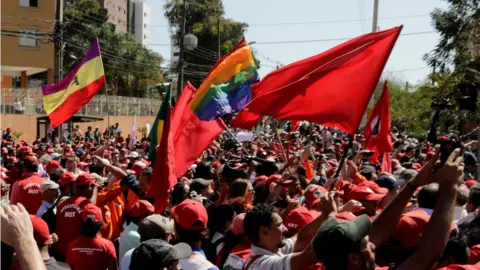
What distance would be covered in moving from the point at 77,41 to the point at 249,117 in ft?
157

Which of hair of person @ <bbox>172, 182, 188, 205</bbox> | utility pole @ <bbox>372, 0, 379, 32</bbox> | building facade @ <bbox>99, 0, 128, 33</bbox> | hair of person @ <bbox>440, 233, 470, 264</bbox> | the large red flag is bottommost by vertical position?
hair of person @ <bbox>172, 182, 188, 205</bbox>

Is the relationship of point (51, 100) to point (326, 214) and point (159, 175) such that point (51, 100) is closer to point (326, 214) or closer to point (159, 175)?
point (159, 175)

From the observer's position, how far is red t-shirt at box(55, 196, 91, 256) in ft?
20.5

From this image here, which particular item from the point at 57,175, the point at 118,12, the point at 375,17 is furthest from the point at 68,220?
the point at 118,12

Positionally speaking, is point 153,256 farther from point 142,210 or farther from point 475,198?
point 475,198

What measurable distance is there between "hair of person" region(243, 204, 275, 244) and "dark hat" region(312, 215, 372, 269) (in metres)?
1.13

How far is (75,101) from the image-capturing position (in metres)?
12.3

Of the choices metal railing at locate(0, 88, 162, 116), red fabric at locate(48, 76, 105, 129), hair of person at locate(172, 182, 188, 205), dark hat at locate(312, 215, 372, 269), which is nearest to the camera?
dark hat at locate(312, 215, 372, 269)

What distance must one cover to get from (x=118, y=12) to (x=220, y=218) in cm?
11874

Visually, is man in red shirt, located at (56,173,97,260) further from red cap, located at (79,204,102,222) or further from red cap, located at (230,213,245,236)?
red cap, located at (230,213,245,236)

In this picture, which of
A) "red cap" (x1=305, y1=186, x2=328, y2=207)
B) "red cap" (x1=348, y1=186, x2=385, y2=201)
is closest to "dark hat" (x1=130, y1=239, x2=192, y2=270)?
"red cap" (x1=348, y1=186, x2=385, y2=201)

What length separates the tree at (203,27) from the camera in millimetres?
59594

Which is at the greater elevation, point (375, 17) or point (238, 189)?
point (375, 17)

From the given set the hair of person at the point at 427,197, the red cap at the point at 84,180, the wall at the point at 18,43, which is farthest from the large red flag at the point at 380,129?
the wall at the point at 18,43
